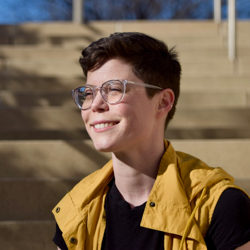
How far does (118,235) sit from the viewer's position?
142 centimetres

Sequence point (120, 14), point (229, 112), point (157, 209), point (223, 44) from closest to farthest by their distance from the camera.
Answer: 1. point (157, 209)
2. point (229, 112)
3. point (223, 44)
4. point (120, 14)

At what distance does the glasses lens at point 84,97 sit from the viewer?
143cm

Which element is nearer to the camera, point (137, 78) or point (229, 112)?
point (137, 78)

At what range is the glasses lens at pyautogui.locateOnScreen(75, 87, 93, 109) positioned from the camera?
4.70ft

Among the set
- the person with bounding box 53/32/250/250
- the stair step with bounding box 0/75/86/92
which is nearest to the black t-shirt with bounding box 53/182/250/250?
the person with bounding box 53/32/250/250

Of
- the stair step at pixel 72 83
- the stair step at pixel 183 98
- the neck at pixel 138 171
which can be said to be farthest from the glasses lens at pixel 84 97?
the stair step at pixel 72 83

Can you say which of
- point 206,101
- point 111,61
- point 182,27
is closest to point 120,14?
point 182,27

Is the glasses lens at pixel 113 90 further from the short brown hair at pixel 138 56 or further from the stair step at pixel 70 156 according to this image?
the stair step at pixel 70 156

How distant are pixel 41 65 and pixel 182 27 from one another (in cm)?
229

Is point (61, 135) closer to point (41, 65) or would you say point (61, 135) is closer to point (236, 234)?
point (41, 65)

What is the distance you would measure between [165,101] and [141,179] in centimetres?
33

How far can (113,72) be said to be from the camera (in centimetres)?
140

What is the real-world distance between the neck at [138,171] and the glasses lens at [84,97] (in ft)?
0.76

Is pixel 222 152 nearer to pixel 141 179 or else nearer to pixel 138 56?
Answer: pixel 141 179
